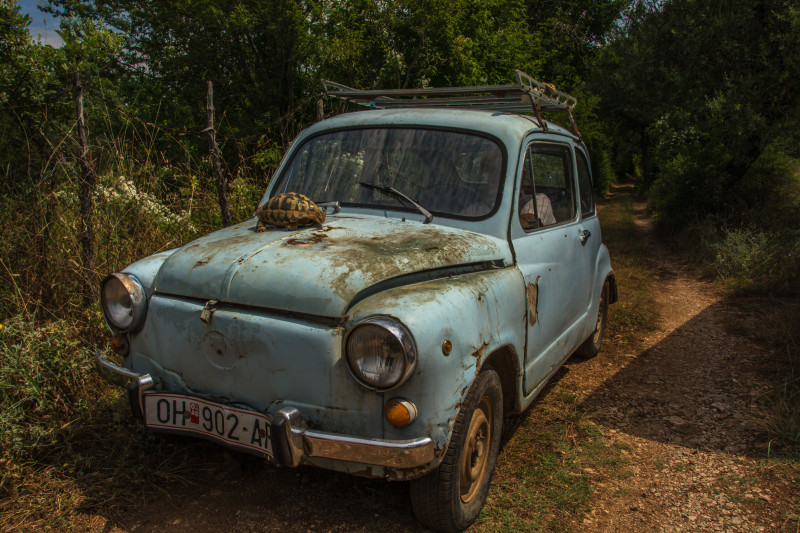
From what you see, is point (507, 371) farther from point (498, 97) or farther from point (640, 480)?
point (498, 97)

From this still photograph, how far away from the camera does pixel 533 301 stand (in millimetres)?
3125

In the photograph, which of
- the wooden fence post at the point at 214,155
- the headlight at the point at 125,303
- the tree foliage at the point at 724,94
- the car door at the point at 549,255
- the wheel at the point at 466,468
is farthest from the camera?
the tree foliage at the point at 724,94

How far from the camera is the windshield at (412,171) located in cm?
321

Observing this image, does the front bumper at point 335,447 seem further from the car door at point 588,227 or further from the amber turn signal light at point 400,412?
the car door at point 588,227

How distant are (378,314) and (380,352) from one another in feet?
0.46

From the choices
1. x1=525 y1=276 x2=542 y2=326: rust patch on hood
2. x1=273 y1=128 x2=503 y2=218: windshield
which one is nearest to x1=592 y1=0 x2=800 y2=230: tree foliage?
x1=525 y1=276 x2=542 y2=326: rust patch on hood

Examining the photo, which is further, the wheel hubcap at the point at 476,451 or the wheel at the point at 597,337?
the wheel at the point at 597,337

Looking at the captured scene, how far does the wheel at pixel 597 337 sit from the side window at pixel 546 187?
42.8 inches

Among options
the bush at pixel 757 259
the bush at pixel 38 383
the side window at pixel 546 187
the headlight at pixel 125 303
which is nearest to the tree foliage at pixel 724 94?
the bush at pixel 757 259

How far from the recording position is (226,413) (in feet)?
7.57

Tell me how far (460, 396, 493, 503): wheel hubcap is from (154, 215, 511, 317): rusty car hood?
0.69 metres

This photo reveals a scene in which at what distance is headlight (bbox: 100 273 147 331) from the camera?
8.63 feet

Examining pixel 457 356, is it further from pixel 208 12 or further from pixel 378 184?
pixel 208 12

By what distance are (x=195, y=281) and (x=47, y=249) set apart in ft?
8.10
